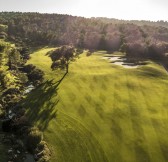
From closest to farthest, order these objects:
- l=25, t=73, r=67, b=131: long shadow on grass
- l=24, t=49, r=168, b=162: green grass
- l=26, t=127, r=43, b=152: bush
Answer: l=26, t=127, r=43, b=152: bush
l=24, t=49, r=168, b=162: green grass
l=25, t=73, r=67, b=131: long shadow on grass

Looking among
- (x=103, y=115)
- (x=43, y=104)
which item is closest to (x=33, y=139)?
(x=43, y=104)

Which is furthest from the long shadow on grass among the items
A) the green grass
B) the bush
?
the bush

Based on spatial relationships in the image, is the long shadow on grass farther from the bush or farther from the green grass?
the bush

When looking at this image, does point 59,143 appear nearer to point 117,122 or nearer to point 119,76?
point 117,122

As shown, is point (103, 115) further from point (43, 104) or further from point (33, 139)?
point (33, 139)

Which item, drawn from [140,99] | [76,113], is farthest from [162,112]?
[76,113]

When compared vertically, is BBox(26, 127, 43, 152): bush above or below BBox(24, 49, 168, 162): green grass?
above

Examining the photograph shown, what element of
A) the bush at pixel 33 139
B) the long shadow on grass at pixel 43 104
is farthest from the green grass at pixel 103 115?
the bush at pixel 33 139

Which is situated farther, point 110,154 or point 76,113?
point 76,113
